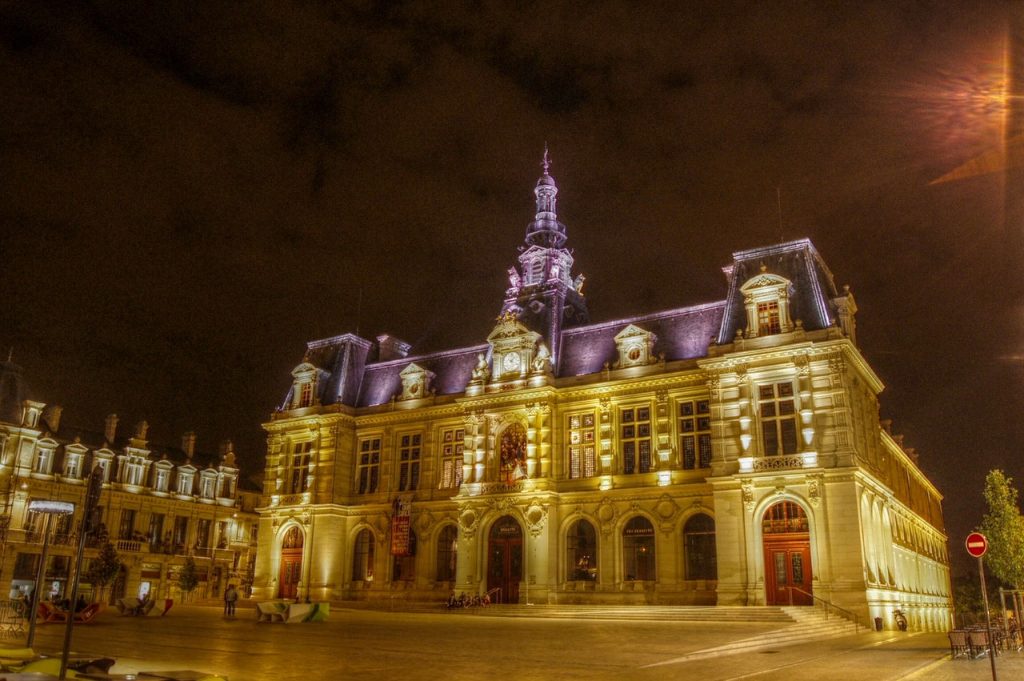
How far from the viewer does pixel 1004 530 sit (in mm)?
47094

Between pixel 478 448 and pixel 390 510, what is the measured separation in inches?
267

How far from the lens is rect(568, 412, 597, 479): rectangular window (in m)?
39.6

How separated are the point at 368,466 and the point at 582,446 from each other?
13888 millimetres

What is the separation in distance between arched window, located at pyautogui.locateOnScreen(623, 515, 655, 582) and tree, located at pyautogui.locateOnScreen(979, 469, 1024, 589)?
75.0 ft

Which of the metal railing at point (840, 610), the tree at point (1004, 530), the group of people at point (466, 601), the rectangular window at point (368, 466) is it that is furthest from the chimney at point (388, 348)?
the tree at point (1004, 530)

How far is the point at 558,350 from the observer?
4344cm

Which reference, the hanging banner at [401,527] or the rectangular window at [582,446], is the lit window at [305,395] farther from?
the rectangular window at [582,446]

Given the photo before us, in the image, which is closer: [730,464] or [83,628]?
[83,628]

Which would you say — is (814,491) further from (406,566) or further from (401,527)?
(406,566)

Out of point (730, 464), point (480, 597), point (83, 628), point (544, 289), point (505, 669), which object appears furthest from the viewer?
point (544, 289)

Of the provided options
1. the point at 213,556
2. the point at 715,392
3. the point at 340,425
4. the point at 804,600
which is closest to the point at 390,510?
the point at 340,425

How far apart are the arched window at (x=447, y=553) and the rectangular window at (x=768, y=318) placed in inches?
737

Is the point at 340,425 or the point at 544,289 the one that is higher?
the point at 544,289

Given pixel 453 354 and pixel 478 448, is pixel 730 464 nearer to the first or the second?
pixel 478 448
